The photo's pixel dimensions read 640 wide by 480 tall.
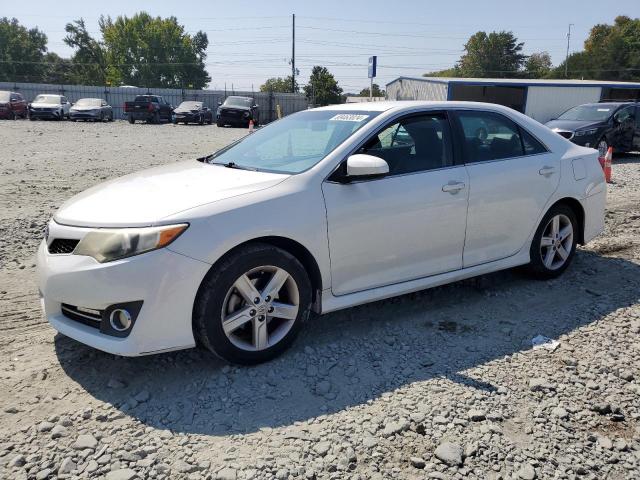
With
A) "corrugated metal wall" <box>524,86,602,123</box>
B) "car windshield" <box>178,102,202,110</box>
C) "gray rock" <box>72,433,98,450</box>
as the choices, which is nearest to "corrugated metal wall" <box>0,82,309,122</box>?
"car windshield" <box>178,102,202,110</box>

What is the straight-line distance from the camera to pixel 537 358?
3643mm

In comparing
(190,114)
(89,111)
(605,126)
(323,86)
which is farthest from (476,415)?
(323,86)

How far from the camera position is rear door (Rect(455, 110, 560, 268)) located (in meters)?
4.36

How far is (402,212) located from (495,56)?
111m

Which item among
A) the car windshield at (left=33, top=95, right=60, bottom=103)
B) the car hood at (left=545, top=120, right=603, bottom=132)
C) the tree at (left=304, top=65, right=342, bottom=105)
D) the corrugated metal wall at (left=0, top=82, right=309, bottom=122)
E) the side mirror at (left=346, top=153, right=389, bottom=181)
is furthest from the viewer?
the tree at (left=304, top=65, right=342, bottom=105)

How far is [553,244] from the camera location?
5.03 meters

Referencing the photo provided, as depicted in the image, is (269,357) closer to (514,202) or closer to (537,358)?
(537,358)

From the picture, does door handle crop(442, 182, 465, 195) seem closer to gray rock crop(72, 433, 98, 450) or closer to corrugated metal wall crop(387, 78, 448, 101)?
gray rock crop(72, 433, 98, 450)

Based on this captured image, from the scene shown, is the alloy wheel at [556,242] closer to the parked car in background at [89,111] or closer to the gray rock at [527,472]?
the gray rock at [527,472]

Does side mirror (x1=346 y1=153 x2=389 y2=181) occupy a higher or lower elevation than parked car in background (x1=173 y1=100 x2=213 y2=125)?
lower

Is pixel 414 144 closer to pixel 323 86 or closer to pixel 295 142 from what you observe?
pixel 295 142

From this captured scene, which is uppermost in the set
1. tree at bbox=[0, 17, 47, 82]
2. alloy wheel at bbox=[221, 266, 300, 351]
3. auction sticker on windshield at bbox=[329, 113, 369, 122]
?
tree at bbox=[0, 17, 47, 82]

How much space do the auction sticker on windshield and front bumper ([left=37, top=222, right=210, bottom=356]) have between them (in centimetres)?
171

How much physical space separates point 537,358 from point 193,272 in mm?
2304
